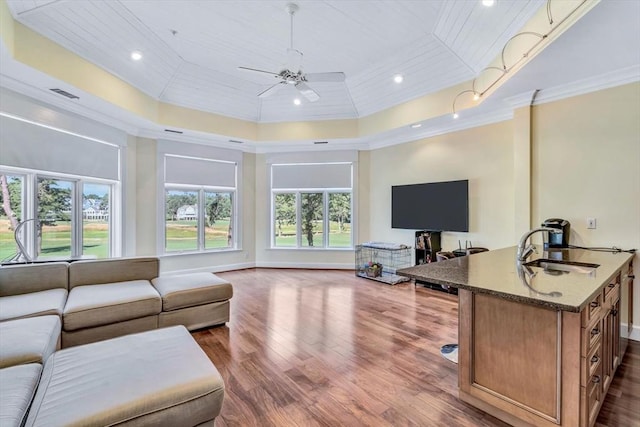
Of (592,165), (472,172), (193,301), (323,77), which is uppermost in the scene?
(323,77)

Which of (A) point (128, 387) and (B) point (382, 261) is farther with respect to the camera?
(B) point (382, 261)

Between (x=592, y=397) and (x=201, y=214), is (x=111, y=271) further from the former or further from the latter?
(x=592, y=397)

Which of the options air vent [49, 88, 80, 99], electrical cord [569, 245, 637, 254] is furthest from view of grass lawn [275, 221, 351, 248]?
air vent [49, 88, 80, 99]

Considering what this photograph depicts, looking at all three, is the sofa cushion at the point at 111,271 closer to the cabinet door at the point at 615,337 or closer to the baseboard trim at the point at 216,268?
the baseboard trim at the point at 216,268

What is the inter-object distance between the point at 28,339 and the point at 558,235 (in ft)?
15.9

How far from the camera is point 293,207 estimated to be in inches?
273

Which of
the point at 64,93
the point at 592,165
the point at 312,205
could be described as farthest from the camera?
the point at 312,205

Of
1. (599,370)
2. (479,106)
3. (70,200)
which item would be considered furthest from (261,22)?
(599,370)

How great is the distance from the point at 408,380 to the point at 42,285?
11.6ft

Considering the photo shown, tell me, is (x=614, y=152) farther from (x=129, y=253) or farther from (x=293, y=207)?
(x=129, y=253)

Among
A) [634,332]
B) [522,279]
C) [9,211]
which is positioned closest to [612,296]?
[522,279]

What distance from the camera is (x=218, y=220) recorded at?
655 centimetres

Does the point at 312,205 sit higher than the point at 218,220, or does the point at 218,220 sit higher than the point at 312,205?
the point at 312,205

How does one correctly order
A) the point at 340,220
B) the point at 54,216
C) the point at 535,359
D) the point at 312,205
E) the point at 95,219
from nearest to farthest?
the point at 535,359, the point at 54,216, the point at 95,219, the point at 340,220, the point at 312,205
